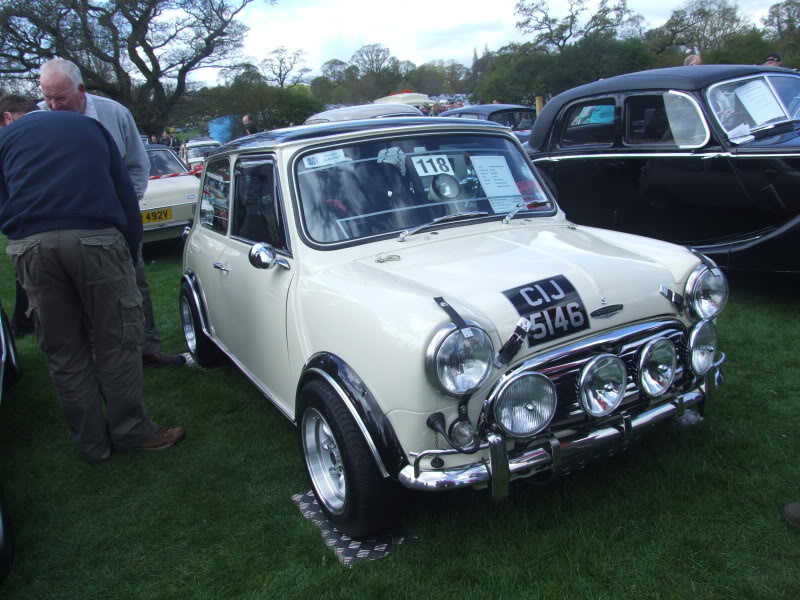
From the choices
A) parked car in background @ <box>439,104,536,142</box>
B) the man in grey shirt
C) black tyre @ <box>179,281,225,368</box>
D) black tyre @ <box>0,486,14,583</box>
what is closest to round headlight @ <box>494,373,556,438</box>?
black tyre @ <box>0,486,14,583</box>

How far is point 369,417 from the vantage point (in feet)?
7.59

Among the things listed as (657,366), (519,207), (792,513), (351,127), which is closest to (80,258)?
(351,127)

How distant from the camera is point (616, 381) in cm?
240

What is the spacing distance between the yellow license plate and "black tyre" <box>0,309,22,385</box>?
3955mm

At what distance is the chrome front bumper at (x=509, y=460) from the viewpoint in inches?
86.0

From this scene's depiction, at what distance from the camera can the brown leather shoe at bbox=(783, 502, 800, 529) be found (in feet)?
8.14

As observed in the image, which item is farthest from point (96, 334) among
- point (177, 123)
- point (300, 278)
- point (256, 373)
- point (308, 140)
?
point (177, 123)

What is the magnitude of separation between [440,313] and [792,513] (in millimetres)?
1663

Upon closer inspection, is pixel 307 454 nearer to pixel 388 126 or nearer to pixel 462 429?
pixel 462 429

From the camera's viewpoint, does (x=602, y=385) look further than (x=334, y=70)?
No

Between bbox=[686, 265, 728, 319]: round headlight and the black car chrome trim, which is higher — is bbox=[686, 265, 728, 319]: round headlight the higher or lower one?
the higher one

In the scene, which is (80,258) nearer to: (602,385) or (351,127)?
(351,127)

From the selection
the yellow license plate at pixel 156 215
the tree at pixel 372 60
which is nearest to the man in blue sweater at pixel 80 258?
the yellow license plate at pixel 156 215

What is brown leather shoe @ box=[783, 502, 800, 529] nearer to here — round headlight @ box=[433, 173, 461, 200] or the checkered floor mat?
the checkered floor mat
